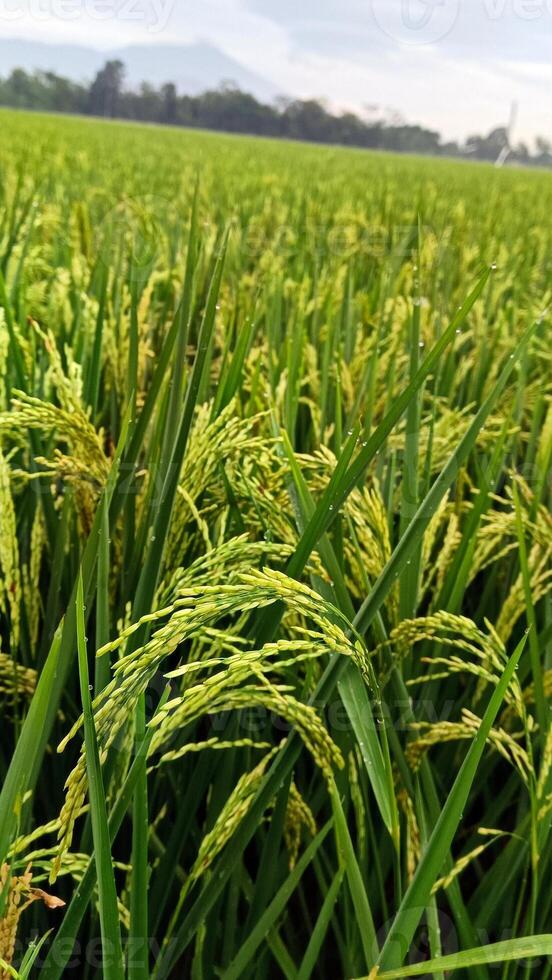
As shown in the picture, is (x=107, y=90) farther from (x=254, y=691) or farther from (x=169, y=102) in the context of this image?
(x=254, y=691)

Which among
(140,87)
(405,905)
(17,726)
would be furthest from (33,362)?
(140,87)

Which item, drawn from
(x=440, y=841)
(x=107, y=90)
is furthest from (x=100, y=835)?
(x=107, y=90)

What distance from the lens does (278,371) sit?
885 mm

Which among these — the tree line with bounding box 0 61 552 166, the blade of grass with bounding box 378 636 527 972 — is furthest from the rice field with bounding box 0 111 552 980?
the tree line with bounding box 0 61 552 166

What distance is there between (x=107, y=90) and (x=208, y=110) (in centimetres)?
693

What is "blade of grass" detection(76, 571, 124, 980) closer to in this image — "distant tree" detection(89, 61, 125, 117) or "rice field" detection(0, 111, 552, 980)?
"rice field" detection(0, 111, 552, 980)

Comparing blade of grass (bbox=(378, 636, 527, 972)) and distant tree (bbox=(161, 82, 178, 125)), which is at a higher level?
distant tree (bbox=(161, 82, 178, 125))

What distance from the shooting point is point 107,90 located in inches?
1938

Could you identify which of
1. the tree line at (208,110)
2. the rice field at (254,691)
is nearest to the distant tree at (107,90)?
the tree line at (208,110)

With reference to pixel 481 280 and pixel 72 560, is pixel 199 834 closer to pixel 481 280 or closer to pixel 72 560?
pixel 72 560

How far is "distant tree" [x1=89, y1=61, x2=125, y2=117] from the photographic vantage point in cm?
4944

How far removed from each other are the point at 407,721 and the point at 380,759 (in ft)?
0.50

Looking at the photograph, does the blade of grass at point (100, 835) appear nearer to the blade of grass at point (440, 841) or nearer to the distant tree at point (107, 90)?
the blade of grass at point (440, 841)

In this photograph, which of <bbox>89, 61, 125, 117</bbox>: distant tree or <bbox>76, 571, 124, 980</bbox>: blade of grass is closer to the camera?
<bbox>76, 571, 124, 980</bbox>: blade of grass
